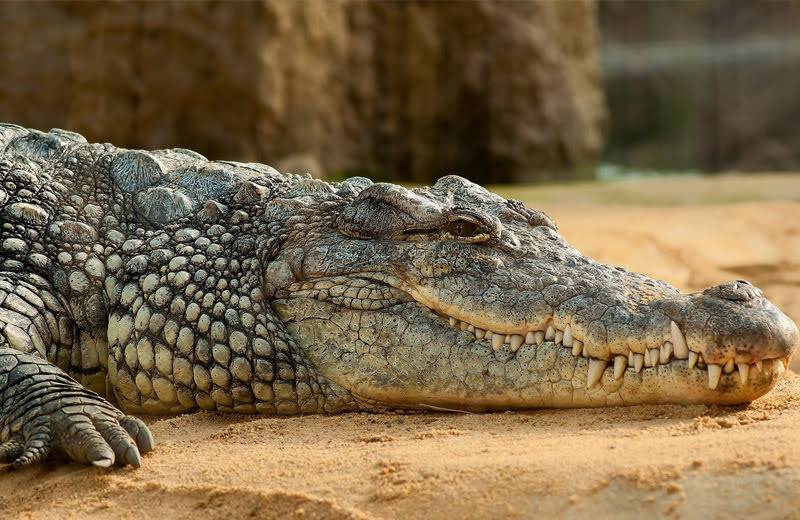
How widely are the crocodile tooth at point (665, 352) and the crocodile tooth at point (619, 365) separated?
0.12 metres

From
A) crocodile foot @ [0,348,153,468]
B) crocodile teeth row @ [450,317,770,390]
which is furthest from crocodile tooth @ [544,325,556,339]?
crocodile foot @ [0,348,153,468]

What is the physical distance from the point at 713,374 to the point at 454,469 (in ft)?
3.08

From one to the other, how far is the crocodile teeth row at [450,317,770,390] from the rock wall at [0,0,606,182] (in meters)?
8.03

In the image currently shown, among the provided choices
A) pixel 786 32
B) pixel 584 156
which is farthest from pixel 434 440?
pixel 786 32

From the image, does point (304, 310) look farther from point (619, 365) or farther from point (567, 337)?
point (619, 365)

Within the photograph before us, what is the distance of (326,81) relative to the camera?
37.2 feet

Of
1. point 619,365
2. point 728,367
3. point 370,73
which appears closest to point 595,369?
point 619,365

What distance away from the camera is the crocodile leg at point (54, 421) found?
2.67 m

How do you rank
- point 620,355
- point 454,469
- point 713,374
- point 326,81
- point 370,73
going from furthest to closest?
point 370,73
point 326,81
point 620,355
point 713,374
point 454,469

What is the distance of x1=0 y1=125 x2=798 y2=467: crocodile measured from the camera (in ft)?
9.04

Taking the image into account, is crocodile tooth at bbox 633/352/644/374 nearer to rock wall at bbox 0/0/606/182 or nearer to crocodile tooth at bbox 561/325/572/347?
crocodile tooth at bbox 561/325/572/347

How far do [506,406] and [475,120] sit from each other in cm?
1009

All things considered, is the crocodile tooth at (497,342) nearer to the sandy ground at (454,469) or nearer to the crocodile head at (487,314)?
the crocodile head at (487,314)

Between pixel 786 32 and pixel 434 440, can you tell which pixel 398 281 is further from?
pixel 786 32
